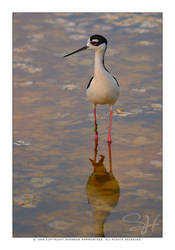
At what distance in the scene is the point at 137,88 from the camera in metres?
11.0

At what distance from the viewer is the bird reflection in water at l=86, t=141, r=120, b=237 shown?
699 centimetres

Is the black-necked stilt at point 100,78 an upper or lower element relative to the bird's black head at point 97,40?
lower

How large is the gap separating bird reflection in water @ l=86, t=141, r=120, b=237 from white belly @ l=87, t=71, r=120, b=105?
101cm

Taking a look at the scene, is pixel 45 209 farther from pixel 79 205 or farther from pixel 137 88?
pixel 137 88

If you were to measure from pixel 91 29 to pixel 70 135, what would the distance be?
528cm

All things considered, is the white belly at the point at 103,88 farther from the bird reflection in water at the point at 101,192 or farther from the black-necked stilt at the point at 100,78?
the bird reflection in water at the point at 101,192

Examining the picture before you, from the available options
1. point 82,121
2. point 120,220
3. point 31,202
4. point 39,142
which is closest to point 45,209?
point 31,202
